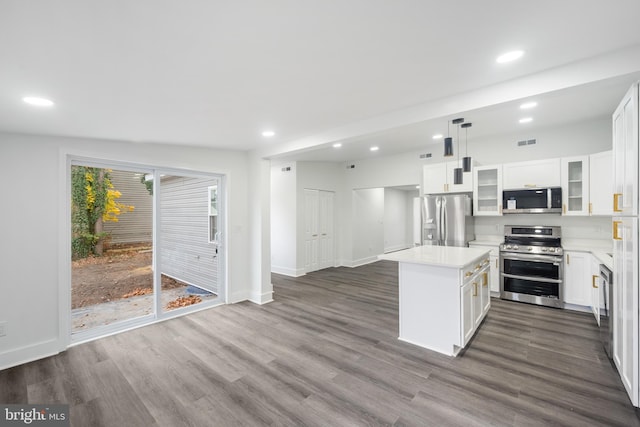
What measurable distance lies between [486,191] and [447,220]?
2.73ft

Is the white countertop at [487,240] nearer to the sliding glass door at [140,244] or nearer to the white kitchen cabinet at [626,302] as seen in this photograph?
the white kitchen cabinet at [626,302]

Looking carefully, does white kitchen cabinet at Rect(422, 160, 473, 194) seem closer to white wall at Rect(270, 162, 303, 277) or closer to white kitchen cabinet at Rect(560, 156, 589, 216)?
white kitchen cabinet at Rect(560, 156, 589, 216)

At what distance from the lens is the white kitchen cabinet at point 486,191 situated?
16.0ft

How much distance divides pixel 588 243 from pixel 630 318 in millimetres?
2867

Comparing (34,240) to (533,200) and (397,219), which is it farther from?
(397,219)

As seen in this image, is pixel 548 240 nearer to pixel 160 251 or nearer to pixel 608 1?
pixel 608 1

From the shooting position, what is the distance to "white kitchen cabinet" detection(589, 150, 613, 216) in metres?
3.82

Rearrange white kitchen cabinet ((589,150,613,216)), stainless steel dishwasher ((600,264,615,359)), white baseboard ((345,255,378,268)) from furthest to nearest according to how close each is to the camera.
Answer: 1. white baseboard ((345,255,378,268))
2. white kitchen cabinet ((589,150,613,216))
3. stainless steel dishwasher ((600,264,615,359))

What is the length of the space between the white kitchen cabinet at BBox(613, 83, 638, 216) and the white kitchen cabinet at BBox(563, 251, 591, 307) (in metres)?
2.12

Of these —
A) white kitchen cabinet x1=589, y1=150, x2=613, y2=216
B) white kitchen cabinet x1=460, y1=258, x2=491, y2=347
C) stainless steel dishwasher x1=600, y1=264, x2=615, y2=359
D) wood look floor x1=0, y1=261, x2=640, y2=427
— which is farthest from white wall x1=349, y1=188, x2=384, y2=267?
stainless steel dishwasher x1=600, y1=264, x2=615, y2=359

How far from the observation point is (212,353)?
10.2 feet

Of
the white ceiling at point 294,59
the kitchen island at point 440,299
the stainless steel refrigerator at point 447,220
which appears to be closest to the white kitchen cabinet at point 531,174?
the stainless steel refrigerator at point 447,220

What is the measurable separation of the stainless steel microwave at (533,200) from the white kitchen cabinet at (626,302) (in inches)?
80.1

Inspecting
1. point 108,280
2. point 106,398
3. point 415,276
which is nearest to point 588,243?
point 415,276
